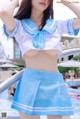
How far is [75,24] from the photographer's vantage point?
1.33 metres

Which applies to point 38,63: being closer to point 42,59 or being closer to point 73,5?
point 42,59

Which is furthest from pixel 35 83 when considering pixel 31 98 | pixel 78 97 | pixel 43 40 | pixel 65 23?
pixel 78 97

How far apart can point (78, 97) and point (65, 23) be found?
5.31 meters

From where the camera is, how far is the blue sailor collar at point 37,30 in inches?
48.4

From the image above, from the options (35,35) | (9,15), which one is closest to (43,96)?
(35,35)

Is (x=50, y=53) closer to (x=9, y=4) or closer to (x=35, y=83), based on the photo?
(x=35, y=83)

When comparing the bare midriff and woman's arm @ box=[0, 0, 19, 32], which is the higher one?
woman's arm @ box=[0, 0, 19, 32]

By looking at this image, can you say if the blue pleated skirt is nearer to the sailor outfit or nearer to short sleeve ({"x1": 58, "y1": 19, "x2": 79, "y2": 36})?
the sailor outfit

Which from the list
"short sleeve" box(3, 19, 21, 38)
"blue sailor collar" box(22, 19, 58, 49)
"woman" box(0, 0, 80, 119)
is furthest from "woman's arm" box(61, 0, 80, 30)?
"short sleeve" box(3, 19, 21, 38)

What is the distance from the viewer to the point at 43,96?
4.00 ft

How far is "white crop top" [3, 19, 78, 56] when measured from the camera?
123 cm

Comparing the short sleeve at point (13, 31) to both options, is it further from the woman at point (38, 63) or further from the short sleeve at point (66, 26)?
the short sleeve at point (66, 26)

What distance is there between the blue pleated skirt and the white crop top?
0.11m

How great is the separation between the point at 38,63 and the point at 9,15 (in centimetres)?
24
